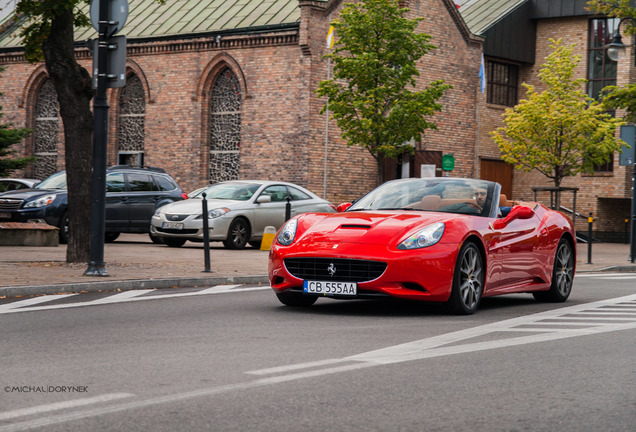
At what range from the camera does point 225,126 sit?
36562 millimetres

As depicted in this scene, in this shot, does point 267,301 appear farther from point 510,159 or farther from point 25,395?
A: point 510,159

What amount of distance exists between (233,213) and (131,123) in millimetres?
17991

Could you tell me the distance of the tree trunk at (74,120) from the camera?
49.4 ft

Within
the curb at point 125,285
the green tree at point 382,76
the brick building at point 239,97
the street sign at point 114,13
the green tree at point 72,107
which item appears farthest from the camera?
the brick building at point 239,97

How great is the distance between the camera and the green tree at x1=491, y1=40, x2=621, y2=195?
34.5 m

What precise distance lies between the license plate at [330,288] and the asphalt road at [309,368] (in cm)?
24

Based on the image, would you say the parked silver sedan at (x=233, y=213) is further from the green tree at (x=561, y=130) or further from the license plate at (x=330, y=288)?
the green tree at (x=561, y=130)

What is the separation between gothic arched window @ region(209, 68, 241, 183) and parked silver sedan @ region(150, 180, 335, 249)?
12662 millimetres

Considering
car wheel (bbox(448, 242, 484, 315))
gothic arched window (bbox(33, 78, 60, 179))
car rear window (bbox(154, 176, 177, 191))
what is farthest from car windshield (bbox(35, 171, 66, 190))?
gothic arched window (bbox(33, 78, 60, 179))

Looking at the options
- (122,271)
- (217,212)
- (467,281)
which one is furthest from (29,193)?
(467,281)

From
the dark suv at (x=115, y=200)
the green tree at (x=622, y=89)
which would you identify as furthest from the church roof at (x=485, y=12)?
the dark suv at (x=115, y=200)

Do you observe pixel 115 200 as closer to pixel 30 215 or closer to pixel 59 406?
pixel 30 215

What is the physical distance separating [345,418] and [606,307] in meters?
7.07

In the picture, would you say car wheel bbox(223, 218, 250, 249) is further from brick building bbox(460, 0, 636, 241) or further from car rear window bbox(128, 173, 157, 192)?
brick building bbox(460, 0, 636, 241)
